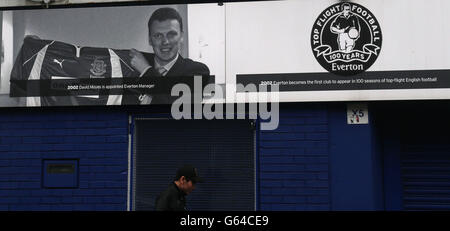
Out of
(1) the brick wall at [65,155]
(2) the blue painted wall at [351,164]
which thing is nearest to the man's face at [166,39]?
(1) the brick wall at [65,155]

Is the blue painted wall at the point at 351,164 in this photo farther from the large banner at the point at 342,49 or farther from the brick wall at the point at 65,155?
the brick wall at the point at 65,155

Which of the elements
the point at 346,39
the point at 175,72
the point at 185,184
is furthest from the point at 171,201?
the point at 346,39

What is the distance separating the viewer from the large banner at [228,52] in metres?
9.11

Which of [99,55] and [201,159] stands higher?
[99,55]

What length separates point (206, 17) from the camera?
31.3 ft

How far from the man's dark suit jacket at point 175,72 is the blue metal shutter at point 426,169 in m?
3.43

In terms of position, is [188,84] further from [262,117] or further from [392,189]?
[392,189]

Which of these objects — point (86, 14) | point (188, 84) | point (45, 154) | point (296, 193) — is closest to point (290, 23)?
point (188, 84)

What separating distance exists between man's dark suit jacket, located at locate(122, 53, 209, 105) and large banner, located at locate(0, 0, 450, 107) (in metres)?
0.02

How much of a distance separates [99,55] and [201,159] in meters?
2.35

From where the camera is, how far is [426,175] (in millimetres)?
9367

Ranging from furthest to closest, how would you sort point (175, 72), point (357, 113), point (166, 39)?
1. point (166, 39)
2. point (175, 72)
3. point (357, 113)


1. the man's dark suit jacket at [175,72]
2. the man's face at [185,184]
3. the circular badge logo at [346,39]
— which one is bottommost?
the man's face at [185,184]

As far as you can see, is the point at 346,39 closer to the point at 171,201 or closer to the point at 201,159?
the point at 201,159
